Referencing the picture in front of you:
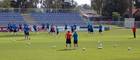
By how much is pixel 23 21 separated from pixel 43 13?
568cm

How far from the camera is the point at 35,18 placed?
301ft

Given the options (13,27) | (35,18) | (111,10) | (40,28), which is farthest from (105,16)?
(13,27)

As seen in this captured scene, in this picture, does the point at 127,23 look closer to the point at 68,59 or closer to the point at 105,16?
the point at 105,16

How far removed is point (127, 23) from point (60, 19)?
13693 mm

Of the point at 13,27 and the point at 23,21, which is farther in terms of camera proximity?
the point at 23,21

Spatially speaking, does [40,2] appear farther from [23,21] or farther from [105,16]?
[23,21]

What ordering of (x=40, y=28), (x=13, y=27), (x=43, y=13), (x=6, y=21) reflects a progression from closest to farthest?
(x=13, y=27) → (x=40, y=28) → (x=6, y=21) → (x=43, y=13)

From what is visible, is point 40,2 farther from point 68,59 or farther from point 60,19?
point 68,59

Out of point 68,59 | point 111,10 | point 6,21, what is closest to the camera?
point 68,59

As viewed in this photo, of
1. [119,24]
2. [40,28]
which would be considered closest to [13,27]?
[40,28]

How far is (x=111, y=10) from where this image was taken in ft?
396

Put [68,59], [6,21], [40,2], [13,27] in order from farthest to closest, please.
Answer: [40,2]
[6,21]
[13,27]
[68,59]

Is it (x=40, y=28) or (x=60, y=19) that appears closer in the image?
(x=40, y=28)

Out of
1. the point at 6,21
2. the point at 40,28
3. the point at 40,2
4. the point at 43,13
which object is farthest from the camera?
the point at 40,2
